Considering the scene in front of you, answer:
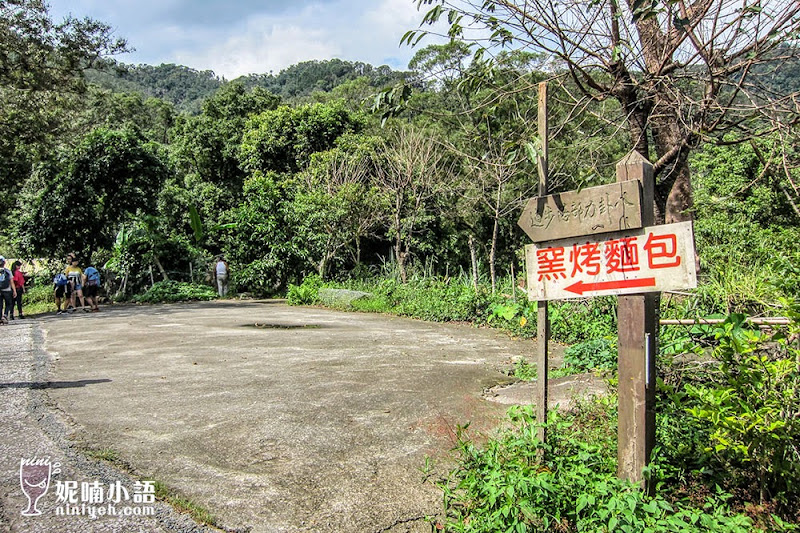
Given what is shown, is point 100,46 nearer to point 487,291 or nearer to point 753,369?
point 487,291

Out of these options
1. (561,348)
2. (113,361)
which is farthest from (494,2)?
(113,361)

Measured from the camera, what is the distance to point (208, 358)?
6445 millimetres

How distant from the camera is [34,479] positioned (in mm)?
2920

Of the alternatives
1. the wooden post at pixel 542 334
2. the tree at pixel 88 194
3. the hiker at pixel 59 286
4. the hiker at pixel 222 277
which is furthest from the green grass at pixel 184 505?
the tree at pixel 88 194

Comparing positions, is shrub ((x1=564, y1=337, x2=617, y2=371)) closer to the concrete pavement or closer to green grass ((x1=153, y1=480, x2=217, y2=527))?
the concrete pavement

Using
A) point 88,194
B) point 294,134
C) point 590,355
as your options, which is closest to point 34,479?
point 590,355

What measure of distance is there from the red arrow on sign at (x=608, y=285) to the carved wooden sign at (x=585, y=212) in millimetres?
265

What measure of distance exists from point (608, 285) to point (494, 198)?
15.0 metres

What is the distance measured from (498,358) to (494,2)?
167 inches

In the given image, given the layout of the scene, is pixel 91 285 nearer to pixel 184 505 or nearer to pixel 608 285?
pixel 184 505

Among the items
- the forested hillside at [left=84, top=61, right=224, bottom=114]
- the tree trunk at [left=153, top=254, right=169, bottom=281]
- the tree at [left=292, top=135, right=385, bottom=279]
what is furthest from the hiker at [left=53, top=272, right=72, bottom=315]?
the forested hillside at [left=84, top=61, right=224, bottom=114]

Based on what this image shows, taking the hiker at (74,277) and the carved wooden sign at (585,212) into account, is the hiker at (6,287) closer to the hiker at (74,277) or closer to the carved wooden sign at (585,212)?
the hiker at (74,277)

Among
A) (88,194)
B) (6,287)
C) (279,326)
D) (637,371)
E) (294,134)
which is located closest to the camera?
(637,371)

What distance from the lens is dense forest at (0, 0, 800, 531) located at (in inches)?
101
